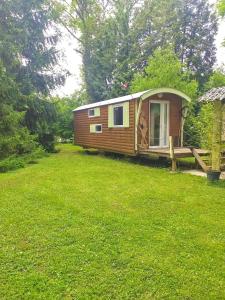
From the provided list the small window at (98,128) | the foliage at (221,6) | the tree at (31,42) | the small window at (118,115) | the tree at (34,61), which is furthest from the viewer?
the foliage at (221,6)

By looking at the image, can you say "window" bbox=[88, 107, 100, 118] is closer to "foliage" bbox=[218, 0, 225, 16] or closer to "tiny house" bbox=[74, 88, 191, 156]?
"tiny house" bbox=[74, 88, 191, 156]

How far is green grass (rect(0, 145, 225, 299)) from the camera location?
2.46m

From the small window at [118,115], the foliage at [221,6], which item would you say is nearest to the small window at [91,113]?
the small window at [118,115]

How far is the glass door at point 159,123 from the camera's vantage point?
10.4 metres

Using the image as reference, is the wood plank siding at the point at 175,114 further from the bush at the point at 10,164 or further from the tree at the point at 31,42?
the tree at the point at 31,42

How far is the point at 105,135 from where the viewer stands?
476 inches

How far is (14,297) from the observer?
7.61 feet

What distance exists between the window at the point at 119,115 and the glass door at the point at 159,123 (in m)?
0.98

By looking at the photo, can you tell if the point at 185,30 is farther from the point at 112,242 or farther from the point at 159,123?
the point at 112,242

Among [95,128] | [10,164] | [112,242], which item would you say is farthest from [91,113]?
[112,242]

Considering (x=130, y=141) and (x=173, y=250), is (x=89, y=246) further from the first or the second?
(x=130, y=141)

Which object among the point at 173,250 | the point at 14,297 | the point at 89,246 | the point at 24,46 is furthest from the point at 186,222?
the point at 24,46

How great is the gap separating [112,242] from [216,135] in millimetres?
4660

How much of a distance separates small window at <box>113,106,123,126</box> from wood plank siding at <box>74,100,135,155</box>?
257 millimetres
